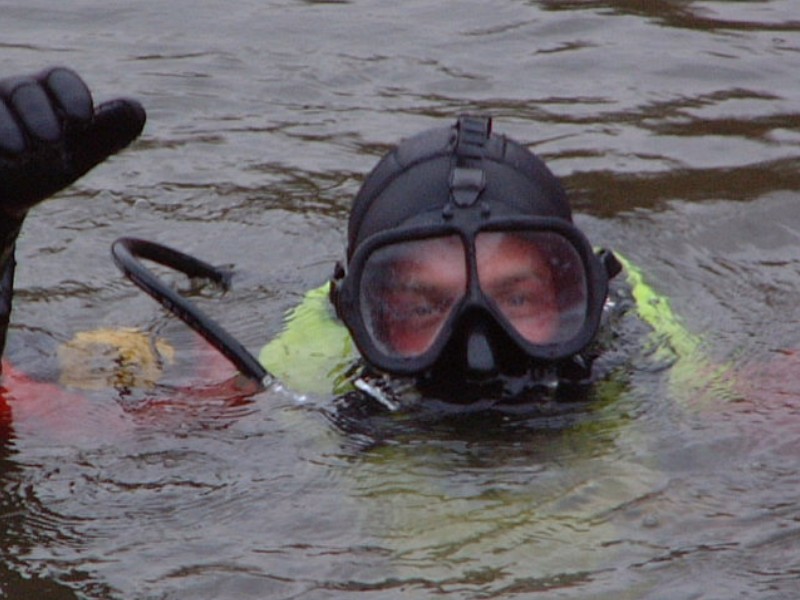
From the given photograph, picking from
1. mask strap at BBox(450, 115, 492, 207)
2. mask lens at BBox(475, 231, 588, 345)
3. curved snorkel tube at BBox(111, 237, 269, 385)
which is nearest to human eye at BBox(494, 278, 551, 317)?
mask lens at BBox(475, 231, 588, 345)

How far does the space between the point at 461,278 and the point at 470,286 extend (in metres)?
0.07

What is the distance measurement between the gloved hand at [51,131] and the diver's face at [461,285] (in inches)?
33.3

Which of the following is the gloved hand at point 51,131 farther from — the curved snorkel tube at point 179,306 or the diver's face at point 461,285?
the diver's face at point 461,285

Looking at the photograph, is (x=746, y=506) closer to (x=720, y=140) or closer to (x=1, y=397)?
(x=1, y=397)

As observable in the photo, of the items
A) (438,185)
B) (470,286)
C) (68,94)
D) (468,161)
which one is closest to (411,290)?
(470,286)

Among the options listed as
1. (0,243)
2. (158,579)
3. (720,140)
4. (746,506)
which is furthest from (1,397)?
(720,140)

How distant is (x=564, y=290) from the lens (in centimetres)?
404

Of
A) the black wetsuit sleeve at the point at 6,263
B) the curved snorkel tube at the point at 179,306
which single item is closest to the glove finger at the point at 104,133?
the black wetsuit sleeve at the point at 6,263

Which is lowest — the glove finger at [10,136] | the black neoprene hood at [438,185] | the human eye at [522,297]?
the human eye at [522,297]

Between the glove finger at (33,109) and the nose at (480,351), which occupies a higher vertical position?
the glove finger at (33,109)

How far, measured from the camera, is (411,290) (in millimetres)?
4035

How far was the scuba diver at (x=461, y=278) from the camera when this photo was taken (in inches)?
154

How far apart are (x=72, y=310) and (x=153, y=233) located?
571mm

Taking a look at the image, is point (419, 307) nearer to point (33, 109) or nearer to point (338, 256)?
point (33, 109)
